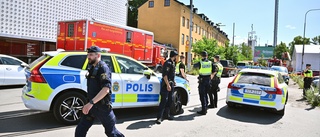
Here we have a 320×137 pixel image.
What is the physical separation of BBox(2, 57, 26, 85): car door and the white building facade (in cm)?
359

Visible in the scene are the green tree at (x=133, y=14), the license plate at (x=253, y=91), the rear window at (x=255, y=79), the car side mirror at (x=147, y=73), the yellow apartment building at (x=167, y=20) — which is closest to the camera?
the car side mirror at (x=147, y=73)

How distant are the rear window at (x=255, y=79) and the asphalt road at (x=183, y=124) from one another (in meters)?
0.98

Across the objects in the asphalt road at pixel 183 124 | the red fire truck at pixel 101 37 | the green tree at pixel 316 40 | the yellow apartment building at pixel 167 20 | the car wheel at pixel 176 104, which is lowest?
the asphalt road at pixel 183 124

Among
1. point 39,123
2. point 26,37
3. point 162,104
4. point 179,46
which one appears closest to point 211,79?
point 162,104

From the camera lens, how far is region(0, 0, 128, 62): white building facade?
12273mm

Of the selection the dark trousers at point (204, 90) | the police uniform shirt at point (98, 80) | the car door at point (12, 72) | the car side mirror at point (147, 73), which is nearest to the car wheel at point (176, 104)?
the dark trousers at point (204, 90)

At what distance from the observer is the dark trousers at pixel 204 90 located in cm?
668

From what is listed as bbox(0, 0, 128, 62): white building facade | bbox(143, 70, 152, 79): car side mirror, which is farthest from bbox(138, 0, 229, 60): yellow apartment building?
bbox(143, 70, 152, 79): car side mirror

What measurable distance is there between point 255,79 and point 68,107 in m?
5.14

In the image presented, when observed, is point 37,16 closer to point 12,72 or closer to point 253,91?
point 12,72

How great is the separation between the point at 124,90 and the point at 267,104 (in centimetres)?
396

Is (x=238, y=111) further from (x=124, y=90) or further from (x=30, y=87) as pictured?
(x=30, y=87)

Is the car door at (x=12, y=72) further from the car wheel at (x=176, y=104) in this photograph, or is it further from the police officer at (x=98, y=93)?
the police officer at (x=98, y=93)

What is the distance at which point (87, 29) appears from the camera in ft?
33.4
